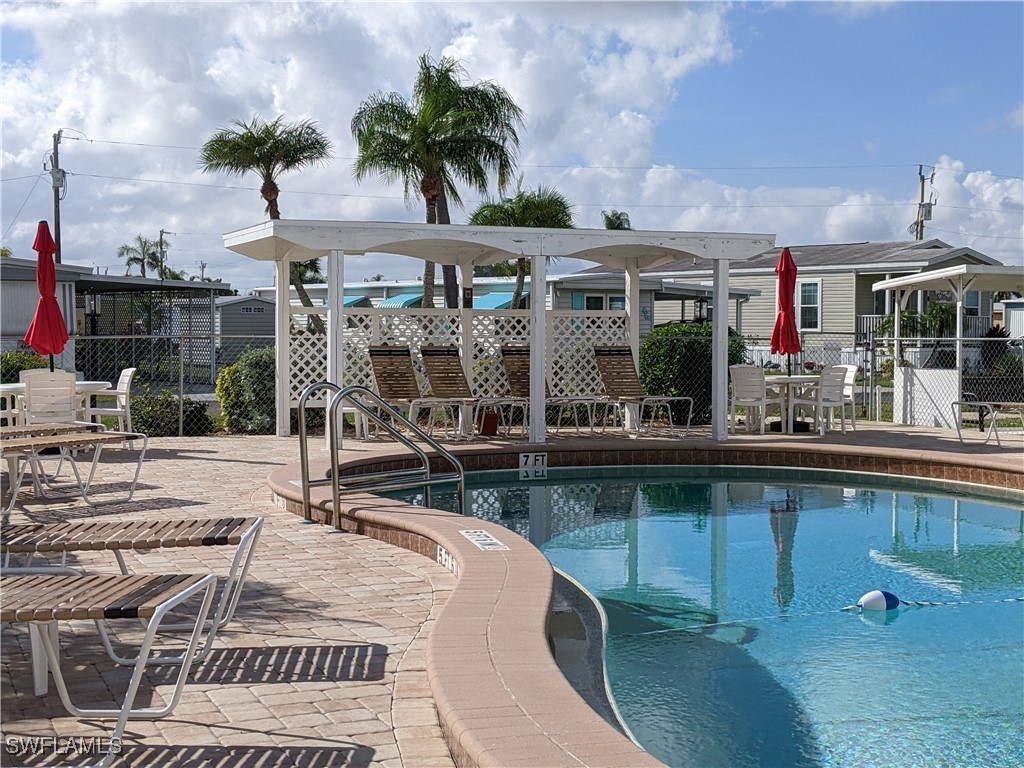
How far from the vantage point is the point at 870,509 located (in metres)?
9.26

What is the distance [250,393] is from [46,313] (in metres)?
3.43

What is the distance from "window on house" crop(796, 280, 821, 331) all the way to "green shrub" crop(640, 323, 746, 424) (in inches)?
571

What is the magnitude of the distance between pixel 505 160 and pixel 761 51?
11269mm

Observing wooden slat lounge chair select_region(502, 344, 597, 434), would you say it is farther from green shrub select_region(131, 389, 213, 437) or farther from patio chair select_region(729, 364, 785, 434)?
green shrub select_region(131, 389, 213, 437)

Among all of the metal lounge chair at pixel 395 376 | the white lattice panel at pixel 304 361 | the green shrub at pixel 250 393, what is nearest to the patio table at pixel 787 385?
the metal lounge chair at pixel 395 376

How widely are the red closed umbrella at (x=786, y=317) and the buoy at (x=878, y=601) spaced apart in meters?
7.38

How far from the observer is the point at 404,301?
27.6 m

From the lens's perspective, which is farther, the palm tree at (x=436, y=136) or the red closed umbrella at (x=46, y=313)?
the palm tree at (x=436, y=136)

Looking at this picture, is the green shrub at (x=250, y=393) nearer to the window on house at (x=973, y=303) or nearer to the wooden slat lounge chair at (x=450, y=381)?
the wooden slat lounge chair at (x=450, y=381)

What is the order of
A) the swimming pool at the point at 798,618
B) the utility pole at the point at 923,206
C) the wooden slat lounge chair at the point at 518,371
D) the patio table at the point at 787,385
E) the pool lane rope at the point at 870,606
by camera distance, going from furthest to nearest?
the utility pole at the point at 923,206, the wooden slat lounge chair at the point at 518,371, the patio table at the point at 787,385, the pool lane rope at the point at 870,606, the swimming pool at the point at 798,618

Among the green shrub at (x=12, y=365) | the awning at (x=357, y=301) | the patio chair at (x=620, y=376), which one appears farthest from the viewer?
the awning at (x=357, y=301)

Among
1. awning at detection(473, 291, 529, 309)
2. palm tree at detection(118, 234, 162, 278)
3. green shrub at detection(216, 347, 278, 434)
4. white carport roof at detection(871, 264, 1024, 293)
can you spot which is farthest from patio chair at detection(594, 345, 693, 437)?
palm tree at detection(118, 234, 162, 278)

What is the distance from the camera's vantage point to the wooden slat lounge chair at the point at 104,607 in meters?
2.87

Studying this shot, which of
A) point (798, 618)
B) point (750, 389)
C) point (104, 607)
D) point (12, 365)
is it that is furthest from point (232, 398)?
point (104, 607)
